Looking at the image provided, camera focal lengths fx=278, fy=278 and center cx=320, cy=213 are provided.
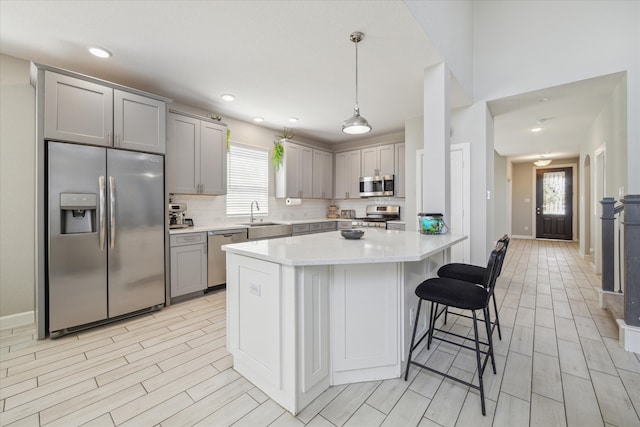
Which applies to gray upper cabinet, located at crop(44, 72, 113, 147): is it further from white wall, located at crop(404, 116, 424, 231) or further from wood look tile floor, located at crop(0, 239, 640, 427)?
white wall, located at crop(404, 116, 424, 231)

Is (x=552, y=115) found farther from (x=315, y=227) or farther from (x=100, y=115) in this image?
(x=100, y=115)

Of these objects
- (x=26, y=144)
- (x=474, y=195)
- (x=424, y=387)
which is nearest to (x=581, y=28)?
(x=474, y=195)

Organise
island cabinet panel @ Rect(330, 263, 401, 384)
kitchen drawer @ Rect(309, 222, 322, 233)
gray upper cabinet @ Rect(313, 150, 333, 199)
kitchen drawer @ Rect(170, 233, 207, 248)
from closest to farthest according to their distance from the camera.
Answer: island cabinet panel @ Rect(330, 263, 401, 384) < kitchen drawer @ Rect(170, 233, 207, 248) < kitchen drawer @ Rect(309, 222, 322, 233) < gray upper cabinet @ Rect(313, 150, 333, 199)

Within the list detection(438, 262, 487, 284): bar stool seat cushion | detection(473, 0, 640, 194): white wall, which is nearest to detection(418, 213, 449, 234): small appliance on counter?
detection(438, 262, 487, 284): bar stool seat cushion

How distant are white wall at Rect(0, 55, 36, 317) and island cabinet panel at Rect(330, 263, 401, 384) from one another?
3303mm

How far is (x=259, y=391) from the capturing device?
6.00 ft

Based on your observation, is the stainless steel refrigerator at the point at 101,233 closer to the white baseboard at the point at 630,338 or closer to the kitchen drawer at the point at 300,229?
the kitchen drawer at the point at 300,229

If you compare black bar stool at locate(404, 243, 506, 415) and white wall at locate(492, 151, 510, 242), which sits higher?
white wall at locate(492, 151, 510, 242)

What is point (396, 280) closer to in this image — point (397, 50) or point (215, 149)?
point (397, 50)

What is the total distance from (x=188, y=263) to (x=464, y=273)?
3.14 m

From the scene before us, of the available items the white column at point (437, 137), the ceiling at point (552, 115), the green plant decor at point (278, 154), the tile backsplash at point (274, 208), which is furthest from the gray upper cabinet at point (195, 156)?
the ceiling at point (552, 115)

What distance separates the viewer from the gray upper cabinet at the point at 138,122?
292cm

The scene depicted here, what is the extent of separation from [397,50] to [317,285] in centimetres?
235

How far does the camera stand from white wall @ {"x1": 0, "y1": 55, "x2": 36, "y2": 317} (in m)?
2.75
